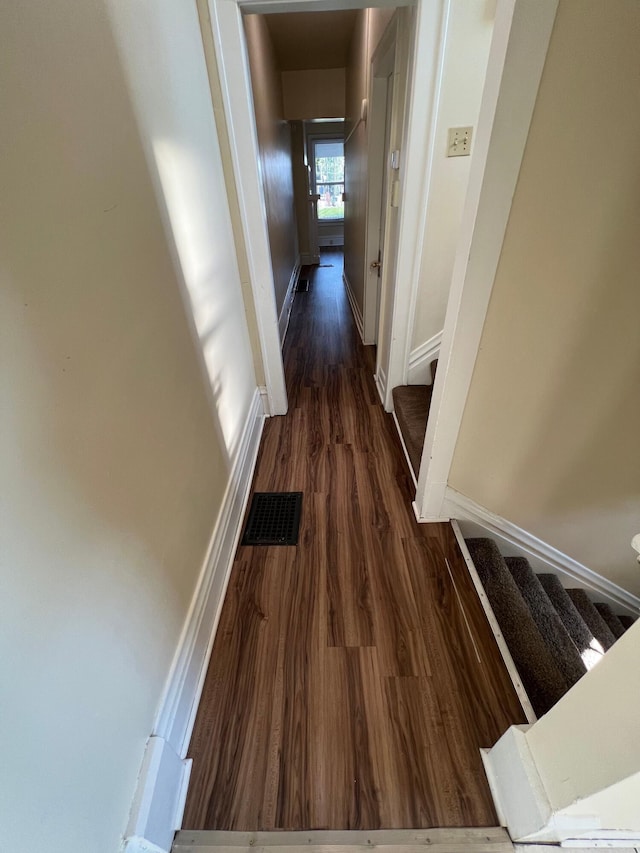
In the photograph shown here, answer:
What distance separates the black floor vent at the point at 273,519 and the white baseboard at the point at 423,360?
1063 mm

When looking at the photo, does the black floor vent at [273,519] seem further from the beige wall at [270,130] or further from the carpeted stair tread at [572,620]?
the beige wall at [270,130]

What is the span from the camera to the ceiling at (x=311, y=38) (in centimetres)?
307

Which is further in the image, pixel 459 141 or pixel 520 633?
pixel 459 141

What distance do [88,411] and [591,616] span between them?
1.95m

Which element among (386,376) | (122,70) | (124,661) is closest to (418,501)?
(386,376)

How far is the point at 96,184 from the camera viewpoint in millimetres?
750

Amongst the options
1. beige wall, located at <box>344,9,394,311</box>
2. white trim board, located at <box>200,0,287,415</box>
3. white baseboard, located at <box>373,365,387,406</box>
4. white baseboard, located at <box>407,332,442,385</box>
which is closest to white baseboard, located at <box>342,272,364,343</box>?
beige wall, located at <box>344,9,394,311</box>

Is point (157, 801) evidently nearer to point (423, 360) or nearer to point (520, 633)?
point (520, 633)

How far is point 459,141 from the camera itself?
Result: 1.65 meters

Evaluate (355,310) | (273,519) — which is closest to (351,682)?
(273,519)

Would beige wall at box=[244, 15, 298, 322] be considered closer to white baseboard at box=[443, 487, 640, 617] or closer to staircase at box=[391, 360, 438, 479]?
staircase at box=[391, 360, 438, 479]

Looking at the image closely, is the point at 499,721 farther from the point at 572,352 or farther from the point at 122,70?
the point at 122,70

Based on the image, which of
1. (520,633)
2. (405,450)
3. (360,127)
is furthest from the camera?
(360,127)

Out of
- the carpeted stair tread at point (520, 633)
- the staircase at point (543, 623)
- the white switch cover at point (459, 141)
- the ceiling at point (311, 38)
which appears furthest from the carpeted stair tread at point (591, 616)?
the ceiling at point (311, 38)
